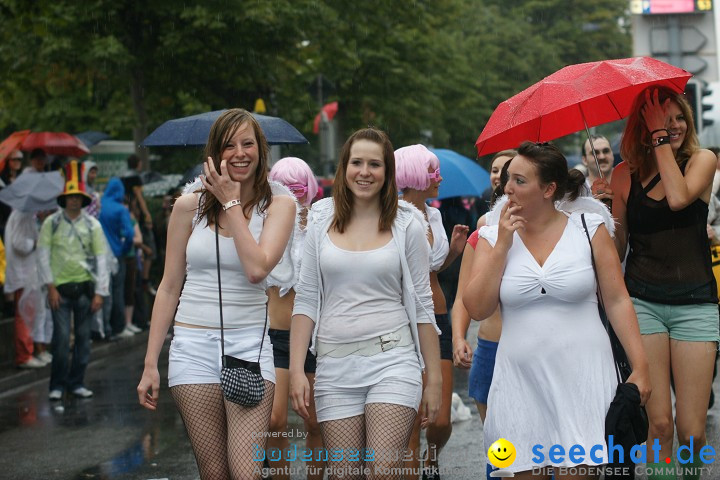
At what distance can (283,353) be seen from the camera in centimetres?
698

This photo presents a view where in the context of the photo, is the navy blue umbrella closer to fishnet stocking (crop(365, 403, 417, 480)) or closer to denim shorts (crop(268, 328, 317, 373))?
denim shorts (crop(268, 328, 317, 373))

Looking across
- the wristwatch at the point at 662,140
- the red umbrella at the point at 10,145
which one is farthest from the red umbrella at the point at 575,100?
the red umbrella at the point at 10,145

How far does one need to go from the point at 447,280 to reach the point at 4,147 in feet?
27.4

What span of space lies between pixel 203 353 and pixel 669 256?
95.8 inches

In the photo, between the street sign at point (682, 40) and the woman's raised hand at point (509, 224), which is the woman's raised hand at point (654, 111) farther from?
the street sign at point (682, 40)

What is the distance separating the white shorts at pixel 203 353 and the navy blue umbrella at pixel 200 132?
299cm

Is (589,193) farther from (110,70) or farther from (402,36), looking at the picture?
(402,36)

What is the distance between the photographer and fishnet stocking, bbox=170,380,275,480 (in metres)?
5.20

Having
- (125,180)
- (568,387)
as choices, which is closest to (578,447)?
(568,387)

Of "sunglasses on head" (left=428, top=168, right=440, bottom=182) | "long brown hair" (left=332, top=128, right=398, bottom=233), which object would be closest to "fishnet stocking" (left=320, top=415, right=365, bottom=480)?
"long brown hair" (left=332, top=128, right=398, bottom=233)

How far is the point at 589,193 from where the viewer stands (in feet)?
19.5

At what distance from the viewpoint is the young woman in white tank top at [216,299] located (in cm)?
523

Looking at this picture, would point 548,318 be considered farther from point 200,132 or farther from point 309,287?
point 200,132

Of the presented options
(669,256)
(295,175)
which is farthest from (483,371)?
(295,175)
